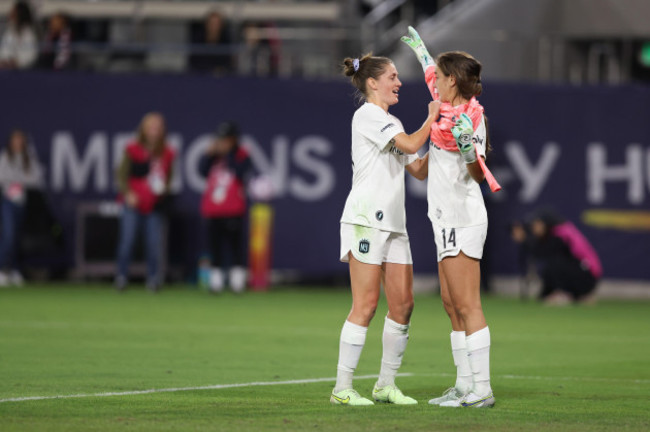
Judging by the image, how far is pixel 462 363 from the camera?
741 cm

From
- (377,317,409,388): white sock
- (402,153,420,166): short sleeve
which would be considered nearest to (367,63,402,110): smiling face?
(402,153,420,166): short sleeve

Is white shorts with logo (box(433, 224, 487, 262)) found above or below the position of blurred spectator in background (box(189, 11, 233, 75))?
below

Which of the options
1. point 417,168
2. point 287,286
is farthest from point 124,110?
point 417,168

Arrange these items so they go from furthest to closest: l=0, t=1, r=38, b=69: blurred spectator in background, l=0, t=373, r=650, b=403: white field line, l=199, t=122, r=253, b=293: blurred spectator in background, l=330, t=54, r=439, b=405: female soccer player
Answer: l=0, t=1, r=38, b=69: blurred spectator in background
l=199, t=122, r=253, b=293: blurred spectator in background
l=0, t=373, r=650, b=403: white field line
l=330, t=54, r=439, b=405: female soccer player

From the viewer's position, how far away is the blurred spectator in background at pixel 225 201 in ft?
55.4

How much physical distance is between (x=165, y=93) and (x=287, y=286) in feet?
11.6

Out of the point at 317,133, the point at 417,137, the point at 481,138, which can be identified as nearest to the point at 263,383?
the point at 417,137

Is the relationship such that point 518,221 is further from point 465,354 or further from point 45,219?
point 465,354

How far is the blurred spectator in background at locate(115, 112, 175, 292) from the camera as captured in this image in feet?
54.3

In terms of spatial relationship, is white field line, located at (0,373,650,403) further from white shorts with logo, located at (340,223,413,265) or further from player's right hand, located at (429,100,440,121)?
player's right hand, located at (429,100,440,121)

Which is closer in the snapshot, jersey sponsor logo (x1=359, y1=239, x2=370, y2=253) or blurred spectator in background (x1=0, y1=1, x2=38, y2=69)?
jersey sponsor logo (x1=359, y1=239, x2=370, y2=253)

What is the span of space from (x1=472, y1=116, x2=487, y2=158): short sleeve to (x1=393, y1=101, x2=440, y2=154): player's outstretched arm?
265mm

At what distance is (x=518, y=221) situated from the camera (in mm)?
18047

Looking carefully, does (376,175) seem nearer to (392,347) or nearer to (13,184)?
(392,347)
